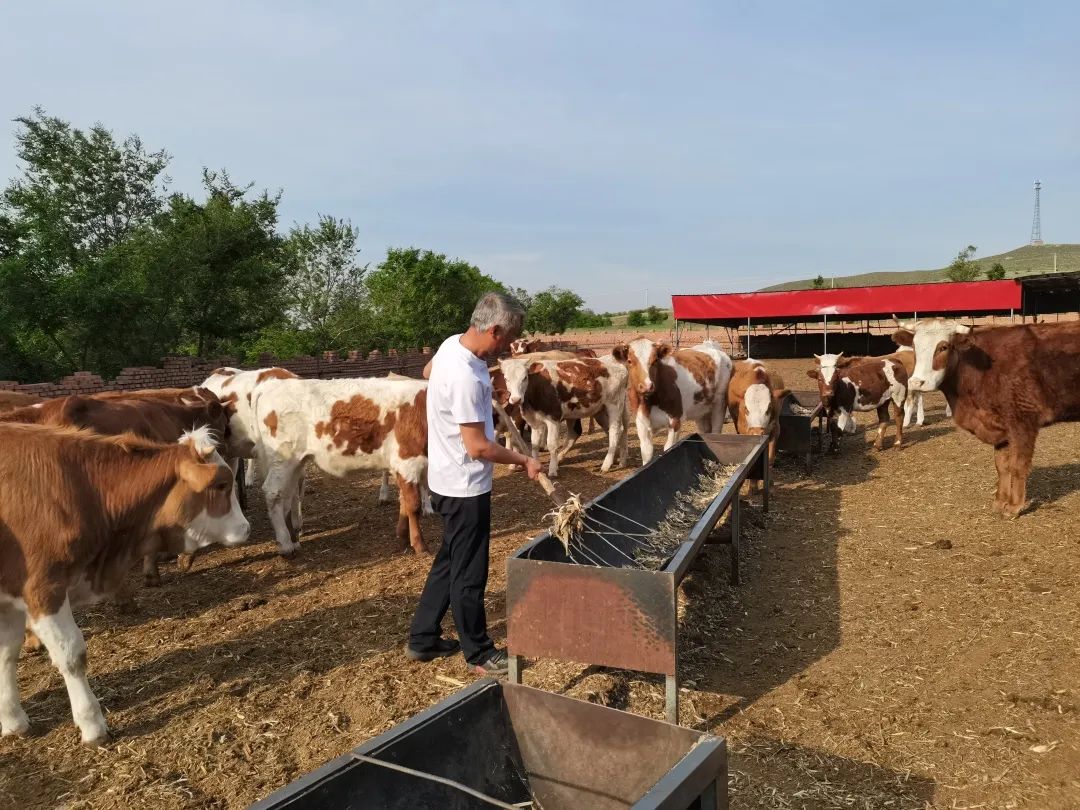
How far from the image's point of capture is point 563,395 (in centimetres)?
1078

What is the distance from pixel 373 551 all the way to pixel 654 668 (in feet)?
14.3

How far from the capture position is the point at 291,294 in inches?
1428

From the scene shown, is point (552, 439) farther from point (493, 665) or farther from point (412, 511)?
point (493, 665)

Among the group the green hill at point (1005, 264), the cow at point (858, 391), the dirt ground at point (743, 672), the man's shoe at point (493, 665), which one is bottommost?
the dirt ground at point (743, 672)

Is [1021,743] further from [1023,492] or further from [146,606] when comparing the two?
[146,606]

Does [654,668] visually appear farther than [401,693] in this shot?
No

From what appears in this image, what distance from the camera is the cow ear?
13.8ft

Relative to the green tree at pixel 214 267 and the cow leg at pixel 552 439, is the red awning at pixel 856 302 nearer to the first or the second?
the green tree at pixel 214 267

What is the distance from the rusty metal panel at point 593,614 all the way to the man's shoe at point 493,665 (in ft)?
2.51

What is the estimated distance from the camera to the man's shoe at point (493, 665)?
4219 mm

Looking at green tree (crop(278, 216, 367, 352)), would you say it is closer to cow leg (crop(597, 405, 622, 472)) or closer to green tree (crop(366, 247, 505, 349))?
green tree (crop(366, 247, 505, 349))

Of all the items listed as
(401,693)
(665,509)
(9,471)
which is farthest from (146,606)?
(665,509)

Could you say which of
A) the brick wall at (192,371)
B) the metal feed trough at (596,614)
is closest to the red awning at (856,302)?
the brick wall at (192,371)

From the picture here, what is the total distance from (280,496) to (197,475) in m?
2.86
